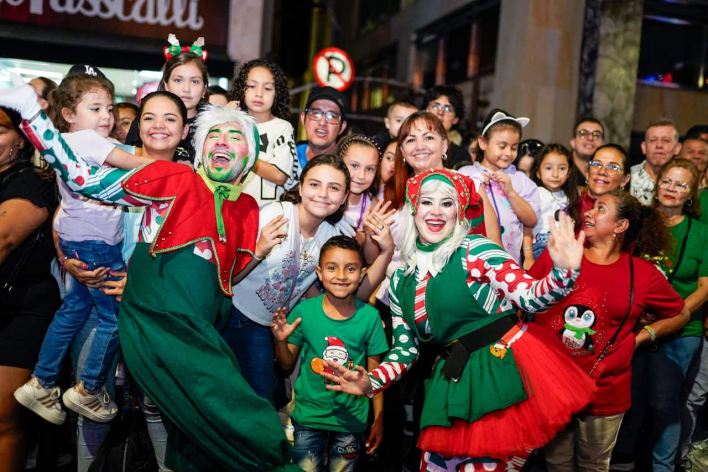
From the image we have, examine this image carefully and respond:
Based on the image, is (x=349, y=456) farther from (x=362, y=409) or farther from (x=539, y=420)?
(x=539, y=420)

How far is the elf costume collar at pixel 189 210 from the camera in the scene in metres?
2.72

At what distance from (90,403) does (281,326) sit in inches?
42.4

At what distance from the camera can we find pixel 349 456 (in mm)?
3420

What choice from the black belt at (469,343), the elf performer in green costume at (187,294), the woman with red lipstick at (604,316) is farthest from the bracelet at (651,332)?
the elf performer in green costume at (187,294)

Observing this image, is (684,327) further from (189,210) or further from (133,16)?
(133,16)

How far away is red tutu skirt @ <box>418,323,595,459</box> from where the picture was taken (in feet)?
8.93

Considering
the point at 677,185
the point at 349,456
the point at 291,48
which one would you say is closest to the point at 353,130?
the point at 677,185

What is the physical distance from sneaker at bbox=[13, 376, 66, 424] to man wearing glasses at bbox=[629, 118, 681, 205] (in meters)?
4.32

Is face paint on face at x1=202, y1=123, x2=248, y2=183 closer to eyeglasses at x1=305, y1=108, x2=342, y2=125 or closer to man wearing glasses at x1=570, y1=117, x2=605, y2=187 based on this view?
eyeglasses at x1=305, y1=108, x2=342, y2=125

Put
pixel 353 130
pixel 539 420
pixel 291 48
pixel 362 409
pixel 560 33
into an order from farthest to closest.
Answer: pixel 291 48
pixel 560 33
pixel 353 130
pixel 362 409
pixel 539 420

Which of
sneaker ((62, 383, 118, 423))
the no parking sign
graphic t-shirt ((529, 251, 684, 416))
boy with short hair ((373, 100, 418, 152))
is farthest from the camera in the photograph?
the no parking sign

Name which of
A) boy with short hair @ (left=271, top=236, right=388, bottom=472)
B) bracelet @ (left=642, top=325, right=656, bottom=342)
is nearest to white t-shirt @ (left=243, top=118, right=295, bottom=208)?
boy with short hair @ (left=271, top=236, right=388, bottom=472)

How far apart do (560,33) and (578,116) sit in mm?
1570

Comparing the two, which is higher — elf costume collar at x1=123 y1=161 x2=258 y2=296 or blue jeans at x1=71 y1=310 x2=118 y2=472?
Answer: elf costume collar at x1=123 y1=161 x2=258 y2=296
